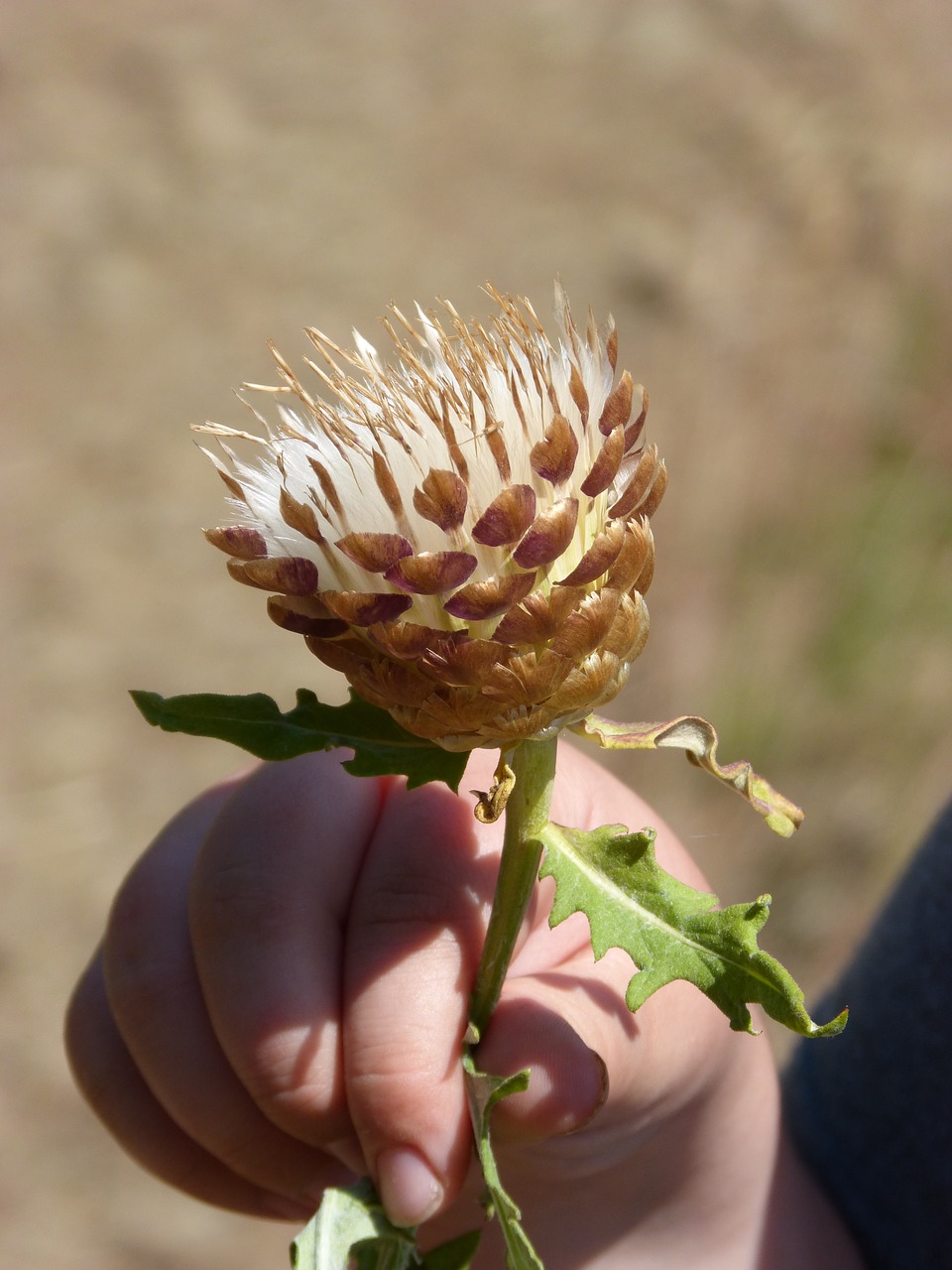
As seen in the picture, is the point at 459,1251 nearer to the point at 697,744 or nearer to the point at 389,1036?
the point at 389,1036

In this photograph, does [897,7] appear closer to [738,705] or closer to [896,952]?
[738,705]

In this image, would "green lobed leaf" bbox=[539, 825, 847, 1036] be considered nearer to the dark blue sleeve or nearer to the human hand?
the human hand

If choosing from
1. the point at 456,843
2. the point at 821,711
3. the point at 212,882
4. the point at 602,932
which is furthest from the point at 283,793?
the point at 821,711

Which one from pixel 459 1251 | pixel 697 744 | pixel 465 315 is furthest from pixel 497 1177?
pixel 465 315

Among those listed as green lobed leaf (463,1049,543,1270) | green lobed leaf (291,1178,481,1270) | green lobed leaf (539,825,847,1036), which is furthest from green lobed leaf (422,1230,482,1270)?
green lobed leaf (539,825,847,1036)

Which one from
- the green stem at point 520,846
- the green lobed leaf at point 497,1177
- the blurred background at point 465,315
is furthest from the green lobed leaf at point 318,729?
the blurred background at point 465,315

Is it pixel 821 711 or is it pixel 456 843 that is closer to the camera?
pixel 456 843
